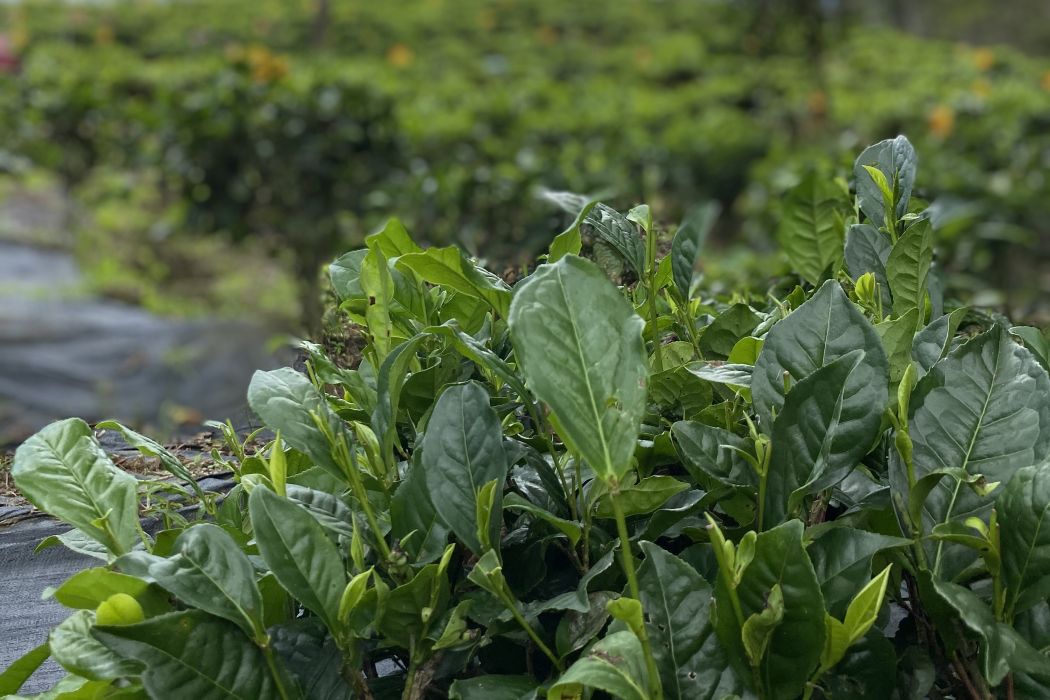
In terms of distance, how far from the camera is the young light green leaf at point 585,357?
2.89ft

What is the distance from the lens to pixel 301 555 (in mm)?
933

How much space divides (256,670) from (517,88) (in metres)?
7.63

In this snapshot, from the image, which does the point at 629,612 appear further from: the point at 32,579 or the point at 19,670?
the point at 32,579

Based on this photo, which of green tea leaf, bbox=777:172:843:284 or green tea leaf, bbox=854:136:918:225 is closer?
green tea leaf, bbox=854:136:918:225

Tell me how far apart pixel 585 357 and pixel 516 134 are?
20.5 feet

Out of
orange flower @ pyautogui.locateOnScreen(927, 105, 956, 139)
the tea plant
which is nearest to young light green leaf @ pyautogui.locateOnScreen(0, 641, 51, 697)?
the tea plant

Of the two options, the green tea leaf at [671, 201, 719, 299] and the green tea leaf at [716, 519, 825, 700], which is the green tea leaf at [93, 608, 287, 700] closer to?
the green tea leaf at [716, 519, 825, 700]

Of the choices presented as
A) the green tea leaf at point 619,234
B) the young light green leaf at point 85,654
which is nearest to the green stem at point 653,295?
the green tea leaf at point 619,234

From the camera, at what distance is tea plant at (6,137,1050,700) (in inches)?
35.3

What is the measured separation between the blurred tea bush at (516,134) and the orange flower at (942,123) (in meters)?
0.01

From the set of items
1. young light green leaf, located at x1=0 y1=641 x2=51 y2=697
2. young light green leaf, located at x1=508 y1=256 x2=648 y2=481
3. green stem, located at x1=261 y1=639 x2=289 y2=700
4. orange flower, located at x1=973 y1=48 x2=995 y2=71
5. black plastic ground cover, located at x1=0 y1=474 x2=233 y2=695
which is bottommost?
orange flower, located at x1=973 y1=48 x2=995 y2=71

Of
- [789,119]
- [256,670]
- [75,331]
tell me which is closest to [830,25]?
[789,119]

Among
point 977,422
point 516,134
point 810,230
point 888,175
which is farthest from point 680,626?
point 516,134

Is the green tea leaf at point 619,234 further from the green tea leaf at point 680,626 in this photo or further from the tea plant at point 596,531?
the green tea leaf at point 680,626
